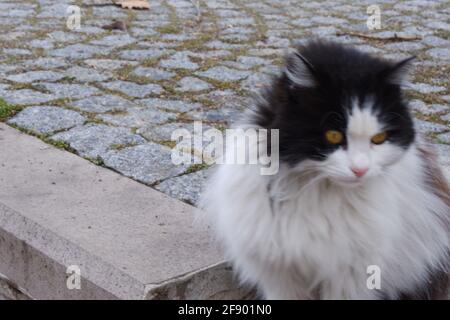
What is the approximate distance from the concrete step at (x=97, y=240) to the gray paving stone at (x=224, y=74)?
160cm

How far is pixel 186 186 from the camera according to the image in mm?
3135

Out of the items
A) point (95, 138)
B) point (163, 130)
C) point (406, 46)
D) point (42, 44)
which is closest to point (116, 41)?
point (42, 44)

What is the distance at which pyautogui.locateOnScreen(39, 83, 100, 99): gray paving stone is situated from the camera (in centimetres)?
426

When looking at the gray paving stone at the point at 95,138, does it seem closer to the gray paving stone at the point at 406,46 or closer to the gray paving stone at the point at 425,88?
the gray paving stone at the point at 425,88

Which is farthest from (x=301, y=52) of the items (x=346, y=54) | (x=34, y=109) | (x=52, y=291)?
(x=34, y=109)

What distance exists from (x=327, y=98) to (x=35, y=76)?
3009mm

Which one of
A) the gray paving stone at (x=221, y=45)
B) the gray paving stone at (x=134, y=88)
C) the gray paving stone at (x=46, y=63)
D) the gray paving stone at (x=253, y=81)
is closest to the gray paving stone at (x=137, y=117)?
the gray paving stone at (x=134, y=88)

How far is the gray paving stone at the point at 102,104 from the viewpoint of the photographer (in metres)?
4.06

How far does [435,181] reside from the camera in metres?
2.26

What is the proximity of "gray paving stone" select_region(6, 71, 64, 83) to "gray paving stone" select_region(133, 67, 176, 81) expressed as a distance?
1.65 ft

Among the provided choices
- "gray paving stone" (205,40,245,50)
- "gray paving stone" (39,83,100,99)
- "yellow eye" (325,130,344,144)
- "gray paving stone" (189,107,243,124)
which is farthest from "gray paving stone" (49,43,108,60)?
"yellow eye" (325,130,344,144)

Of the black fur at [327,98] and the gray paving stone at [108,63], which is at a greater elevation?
the black fur at [327,98]
